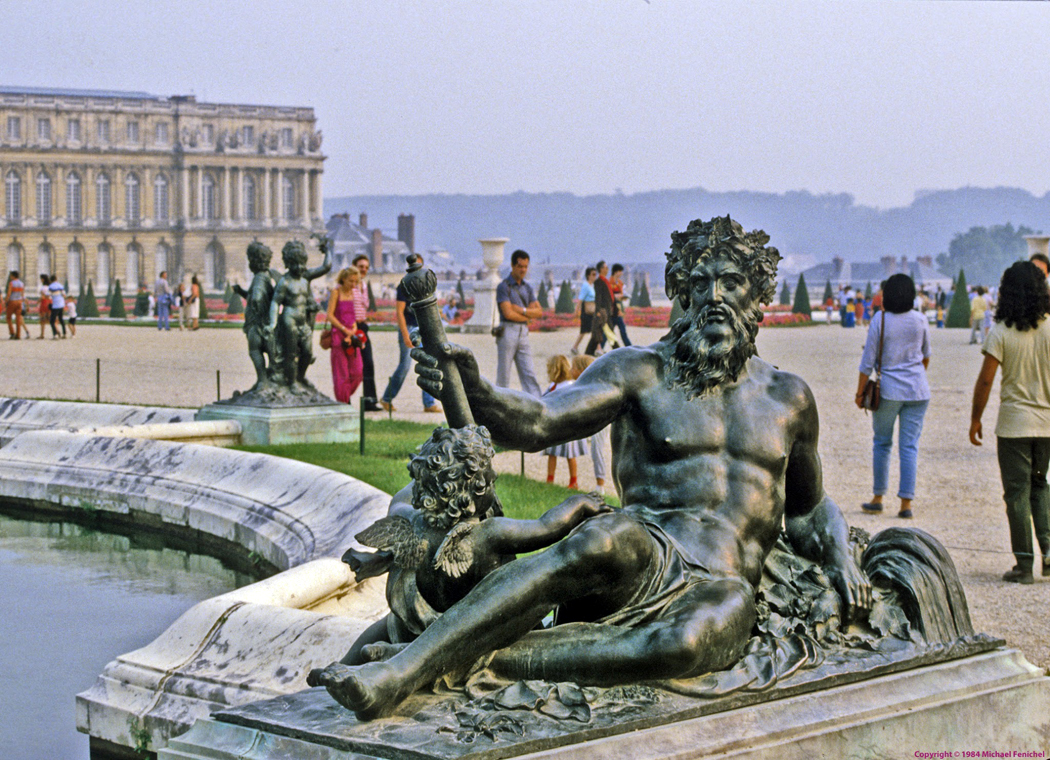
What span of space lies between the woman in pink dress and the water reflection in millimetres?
3178

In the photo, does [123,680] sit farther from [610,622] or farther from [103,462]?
[103,462]

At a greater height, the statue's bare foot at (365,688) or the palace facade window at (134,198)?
the palace facade window at (134,198)

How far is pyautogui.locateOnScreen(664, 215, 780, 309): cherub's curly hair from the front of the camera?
8.89 feet

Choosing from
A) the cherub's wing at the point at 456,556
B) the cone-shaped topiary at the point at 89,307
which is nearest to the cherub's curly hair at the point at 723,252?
the cherub's wing at the point at 456,556

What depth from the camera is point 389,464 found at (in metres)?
6.34

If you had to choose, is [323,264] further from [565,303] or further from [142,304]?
[142,304]

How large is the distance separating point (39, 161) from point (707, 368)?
238 feet

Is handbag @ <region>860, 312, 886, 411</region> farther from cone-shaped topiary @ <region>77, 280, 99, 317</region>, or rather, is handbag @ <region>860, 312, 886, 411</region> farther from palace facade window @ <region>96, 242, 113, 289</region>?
palace facade window @ <region>96, 242, 113, 289</region>

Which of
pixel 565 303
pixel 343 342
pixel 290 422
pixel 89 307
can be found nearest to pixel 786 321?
pixel 565 303

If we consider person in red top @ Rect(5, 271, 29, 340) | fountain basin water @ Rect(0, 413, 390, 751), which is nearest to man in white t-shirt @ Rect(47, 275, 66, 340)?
person in red top @ Rect(5, 271, 29, 340)

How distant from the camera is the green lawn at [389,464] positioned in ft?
18.4

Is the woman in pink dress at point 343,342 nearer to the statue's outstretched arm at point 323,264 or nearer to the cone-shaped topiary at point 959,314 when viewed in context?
the statue's outstretched arm at point 323,264

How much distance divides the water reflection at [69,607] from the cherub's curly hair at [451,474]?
1.34 metres

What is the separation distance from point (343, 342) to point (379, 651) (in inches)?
261
